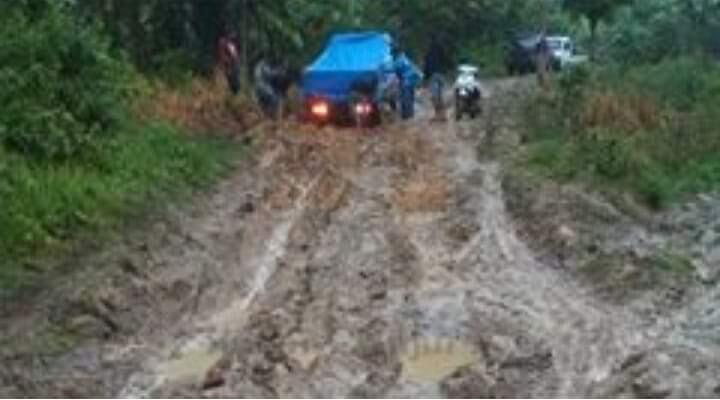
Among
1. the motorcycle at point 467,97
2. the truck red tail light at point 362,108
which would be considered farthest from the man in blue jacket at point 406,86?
the truck red tail light at point 362,108

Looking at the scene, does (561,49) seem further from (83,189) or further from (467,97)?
(83,189)

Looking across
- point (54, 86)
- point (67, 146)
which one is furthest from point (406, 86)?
point (67, 146)

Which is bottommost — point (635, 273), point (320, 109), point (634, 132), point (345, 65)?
point (320, 109)

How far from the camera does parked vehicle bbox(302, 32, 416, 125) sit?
91.0 ft

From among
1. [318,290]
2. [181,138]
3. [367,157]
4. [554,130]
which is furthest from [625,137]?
[318,290]

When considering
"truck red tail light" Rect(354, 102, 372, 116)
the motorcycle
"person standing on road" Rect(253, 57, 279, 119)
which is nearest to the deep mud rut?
"truck red tail light" Rect(354, 102, 372, 116)

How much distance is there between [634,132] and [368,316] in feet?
32.7

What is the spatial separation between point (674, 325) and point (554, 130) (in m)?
10.9

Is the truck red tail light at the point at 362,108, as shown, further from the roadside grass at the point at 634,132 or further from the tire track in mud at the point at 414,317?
the tire track in mud at the point at 414,317

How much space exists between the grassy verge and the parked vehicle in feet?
18.5

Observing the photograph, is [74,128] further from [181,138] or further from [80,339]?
[80,339]

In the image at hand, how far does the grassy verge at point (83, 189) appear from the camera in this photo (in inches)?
615

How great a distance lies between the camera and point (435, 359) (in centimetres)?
1229

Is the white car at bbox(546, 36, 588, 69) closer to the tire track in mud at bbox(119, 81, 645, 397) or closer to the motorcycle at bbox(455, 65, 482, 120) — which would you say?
the motorcycle at bbox(455, 65, 482, 120)
